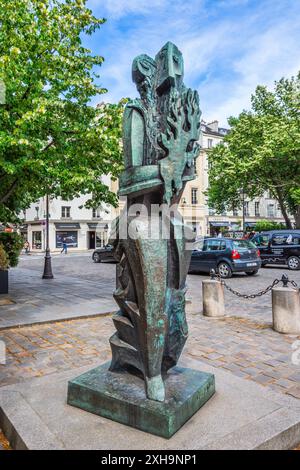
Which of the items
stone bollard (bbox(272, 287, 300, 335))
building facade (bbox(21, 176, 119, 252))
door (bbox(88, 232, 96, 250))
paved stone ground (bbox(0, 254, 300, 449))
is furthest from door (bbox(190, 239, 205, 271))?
door (bbox(88, 232, 96, 250))

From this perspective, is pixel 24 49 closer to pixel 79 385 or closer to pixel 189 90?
pixel 189 90

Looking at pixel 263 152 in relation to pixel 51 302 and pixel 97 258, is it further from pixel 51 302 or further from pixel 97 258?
pixel 51 302

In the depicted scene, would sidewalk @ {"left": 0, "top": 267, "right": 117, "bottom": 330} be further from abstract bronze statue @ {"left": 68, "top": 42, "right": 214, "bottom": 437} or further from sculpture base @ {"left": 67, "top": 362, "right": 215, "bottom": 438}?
abstract bronze statue @ {"left": 68, "top": 42, "right": 214, "bottom": 437}

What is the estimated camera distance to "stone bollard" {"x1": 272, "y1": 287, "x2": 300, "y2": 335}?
6.24m

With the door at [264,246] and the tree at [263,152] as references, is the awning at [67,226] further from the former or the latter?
the door at [264,246]

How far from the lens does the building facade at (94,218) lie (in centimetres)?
4062

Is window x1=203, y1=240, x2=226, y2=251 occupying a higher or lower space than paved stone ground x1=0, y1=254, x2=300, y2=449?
higher

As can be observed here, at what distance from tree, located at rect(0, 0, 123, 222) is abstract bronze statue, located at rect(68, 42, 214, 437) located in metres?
5.01

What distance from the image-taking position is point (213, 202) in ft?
98.5

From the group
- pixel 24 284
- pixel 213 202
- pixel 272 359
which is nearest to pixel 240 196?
pixel 213 202

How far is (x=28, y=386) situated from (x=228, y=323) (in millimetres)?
4632

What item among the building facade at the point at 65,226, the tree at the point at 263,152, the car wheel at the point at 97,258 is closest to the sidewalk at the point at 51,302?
the car wheel at the point at 97,258

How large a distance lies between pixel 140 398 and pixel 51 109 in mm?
8182

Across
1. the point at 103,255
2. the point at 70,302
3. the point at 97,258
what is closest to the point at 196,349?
the point at 70,302
